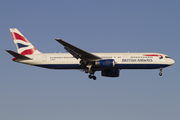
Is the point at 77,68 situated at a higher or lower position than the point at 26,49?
lower

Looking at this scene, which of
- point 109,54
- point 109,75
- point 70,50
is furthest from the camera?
point 109,75

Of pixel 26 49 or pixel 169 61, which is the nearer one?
pixel 169 61

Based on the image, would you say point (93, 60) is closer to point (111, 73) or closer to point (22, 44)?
point (111, 73)

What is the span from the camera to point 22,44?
195 ft

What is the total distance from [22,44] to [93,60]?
51.3ft

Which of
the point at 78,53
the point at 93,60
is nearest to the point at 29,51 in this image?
the point at 78,53

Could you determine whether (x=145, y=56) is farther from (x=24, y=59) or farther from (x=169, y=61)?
(x=24, y=59)

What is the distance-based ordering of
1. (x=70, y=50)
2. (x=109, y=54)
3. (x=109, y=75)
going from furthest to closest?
(x=109, y=75) < (x=109, y=54) < (x=70, y=50)

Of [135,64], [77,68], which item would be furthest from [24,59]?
[135,64]

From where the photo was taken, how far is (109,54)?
54438mm

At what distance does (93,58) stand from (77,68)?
4093mm

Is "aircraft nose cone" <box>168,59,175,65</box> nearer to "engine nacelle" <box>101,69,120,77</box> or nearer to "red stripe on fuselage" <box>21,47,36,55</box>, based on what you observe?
"engine nacelle" <box>101,69,120,77</box>

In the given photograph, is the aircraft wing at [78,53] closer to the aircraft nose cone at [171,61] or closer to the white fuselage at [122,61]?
the white fuselage at [122,61]

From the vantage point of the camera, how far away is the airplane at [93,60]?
52.1m
